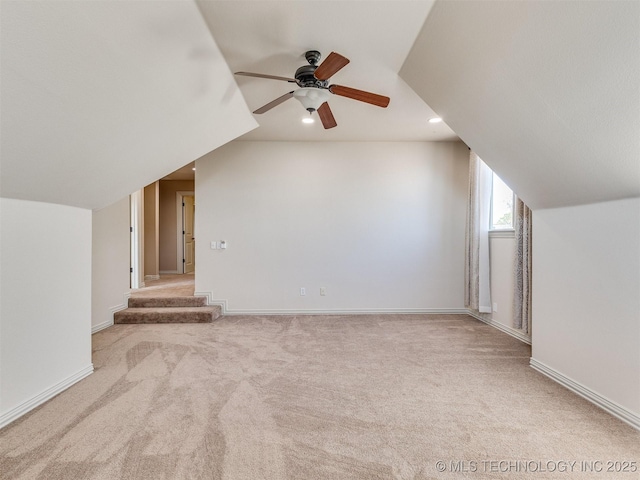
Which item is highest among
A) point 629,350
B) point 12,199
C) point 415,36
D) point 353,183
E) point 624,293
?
point 415,36

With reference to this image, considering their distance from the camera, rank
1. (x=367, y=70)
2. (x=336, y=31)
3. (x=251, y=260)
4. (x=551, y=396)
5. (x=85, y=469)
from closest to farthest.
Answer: (x=85, y=469)
(x=336, y=31)
(x=551, y=396)
(x=367, y=70)
(x=251, y=260)

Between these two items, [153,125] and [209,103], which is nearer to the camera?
[153,125]

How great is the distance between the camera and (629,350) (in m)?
1.92

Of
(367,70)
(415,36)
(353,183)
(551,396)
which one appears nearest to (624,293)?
(551,396)

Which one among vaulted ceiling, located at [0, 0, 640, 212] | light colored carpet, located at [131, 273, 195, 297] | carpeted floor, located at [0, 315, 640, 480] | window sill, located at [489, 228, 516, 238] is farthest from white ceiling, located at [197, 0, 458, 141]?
light colored carpet, located at [131, 273, 195, 297]

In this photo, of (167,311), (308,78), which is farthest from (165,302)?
(308,78)

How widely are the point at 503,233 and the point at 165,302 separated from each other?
4741 mm

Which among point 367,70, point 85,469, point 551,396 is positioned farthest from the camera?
point 367,70

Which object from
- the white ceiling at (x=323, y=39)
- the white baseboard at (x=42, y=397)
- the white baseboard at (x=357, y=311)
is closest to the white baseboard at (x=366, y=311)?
the white baseboard at (x=357, y=311)

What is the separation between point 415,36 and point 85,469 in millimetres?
3284

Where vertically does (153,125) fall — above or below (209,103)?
below

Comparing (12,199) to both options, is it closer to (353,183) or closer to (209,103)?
(209,103)

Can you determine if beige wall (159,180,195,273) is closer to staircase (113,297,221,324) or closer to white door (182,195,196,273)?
white door (182,195,196,273)

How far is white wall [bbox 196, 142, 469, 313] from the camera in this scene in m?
4.58
